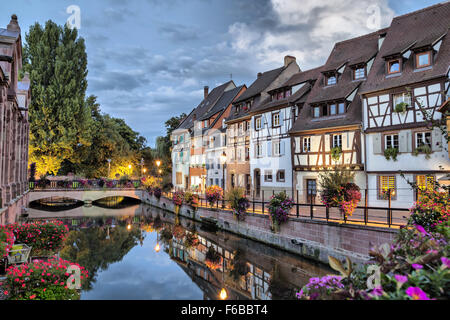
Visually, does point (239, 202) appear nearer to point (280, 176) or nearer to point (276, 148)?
point (280, 176)

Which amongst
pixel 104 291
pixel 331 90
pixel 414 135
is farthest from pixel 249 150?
pixel 104 291

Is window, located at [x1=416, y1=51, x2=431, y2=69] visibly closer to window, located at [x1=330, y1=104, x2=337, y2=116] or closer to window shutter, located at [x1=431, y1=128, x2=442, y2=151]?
window shutter, located at [x1=431, y1=128, x2=442, y2=151]

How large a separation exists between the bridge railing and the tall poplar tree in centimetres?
173

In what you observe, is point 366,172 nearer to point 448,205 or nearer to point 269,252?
point 269,252

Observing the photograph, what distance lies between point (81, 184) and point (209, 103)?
19.1 metres

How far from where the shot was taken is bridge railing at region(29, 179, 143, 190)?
35375 mm

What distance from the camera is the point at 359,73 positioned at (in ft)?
70.2

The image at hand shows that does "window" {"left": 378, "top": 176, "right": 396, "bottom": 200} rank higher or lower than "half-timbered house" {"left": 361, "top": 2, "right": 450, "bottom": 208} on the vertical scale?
lower

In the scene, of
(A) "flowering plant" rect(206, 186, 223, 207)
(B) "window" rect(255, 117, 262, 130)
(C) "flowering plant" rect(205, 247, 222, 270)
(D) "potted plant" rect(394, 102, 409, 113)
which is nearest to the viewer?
(C) "flowering plant" rect(205, 247, 222, 270)

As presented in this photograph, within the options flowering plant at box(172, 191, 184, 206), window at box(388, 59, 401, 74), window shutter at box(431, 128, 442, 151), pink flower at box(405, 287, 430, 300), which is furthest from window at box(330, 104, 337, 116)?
pink flower at box(405, 287, 430, 300)

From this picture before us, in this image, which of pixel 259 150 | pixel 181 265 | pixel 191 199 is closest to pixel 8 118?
pixel 181 265

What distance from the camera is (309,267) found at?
1316 cm
